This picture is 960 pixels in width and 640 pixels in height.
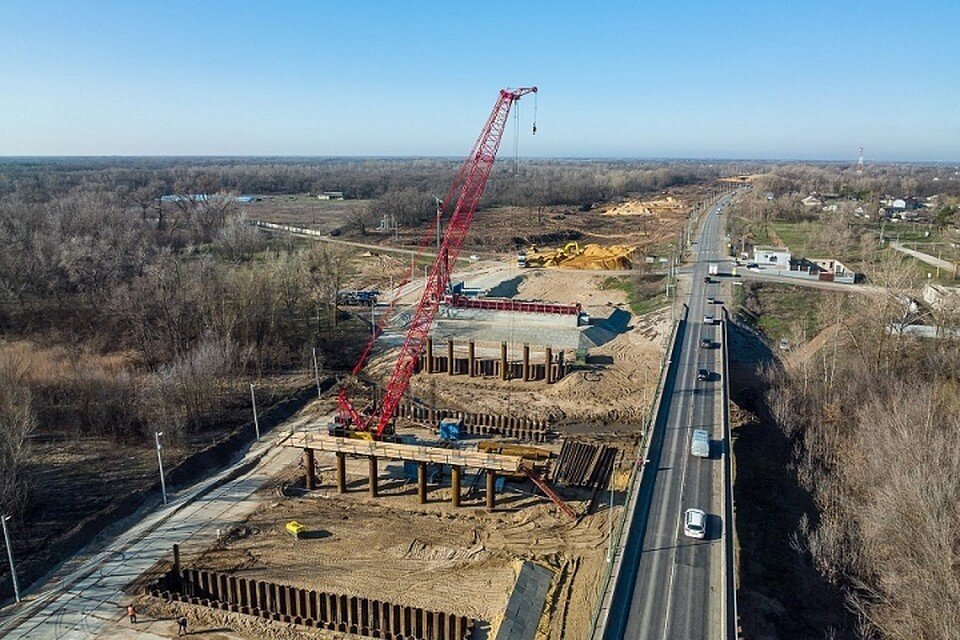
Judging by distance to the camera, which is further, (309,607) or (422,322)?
(422,322)

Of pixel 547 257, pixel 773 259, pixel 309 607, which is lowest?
pixel 309 607

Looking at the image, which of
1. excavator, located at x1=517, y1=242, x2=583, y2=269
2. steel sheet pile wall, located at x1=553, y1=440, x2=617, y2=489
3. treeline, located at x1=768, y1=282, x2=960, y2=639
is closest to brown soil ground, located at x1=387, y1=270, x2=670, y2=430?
steel sheet pile wall, located at x1=553, y1=440, x2=617, y2=489

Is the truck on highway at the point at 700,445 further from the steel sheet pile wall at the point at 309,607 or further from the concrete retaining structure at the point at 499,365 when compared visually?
the concrete retaining structure at the point at 499,365

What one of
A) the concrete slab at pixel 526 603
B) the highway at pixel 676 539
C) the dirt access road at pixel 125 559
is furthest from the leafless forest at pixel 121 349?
the highway at pixel 676 539

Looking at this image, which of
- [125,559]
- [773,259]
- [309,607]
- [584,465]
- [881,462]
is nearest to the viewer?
[309,607]

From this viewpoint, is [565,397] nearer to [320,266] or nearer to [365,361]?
[365,361]

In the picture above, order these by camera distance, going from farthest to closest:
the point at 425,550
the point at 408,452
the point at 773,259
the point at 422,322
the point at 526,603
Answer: the point at 773,259, the point at 422,322, the point at 408,452, the point at 425,550, the point at 526,603

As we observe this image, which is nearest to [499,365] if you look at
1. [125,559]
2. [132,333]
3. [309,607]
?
[309,607]

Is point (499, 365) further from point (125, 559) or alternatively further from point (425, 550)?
point (125, 559)

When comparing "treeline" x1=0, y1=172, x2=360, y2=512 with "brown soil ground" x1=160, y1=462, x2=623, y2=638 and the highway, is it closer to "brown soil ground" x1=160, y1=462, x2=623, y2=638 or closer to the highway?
"brown soil ground" x1=160, y1=462, x2=623, y2=638
